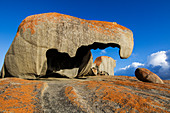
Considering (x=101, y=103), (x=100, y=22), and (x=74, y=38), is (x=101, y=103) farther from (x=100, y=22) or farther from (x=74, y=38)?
(x=100, y=22)

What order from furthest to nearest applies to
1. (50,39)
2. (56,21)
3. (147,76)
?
(56,21) → (50,39) → (147,76)

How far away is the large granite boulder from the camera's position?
200 inches

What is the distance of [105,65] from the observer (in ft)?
52.4

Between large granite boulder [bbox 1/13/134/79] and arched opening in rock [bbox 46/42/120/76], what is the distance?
1.54ft

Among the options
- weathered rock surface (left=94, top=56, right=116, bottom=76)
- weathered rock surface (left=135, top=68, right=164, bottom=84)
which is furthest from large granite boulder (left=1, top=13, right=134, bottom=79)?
weathered rock surface (left=94, top=56, right=116, bottom=76)

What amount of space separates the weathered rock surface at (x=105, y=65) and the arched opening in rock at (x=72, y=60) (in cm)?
722

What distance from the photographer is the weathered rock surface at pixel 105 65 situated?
49.9 feet

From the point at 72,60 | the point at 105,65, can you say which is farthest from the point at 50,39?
the point at 105,65

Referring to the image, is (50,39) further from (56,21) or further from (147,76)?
(147,76)

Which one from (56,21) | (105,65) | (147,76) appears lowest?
(147,76)

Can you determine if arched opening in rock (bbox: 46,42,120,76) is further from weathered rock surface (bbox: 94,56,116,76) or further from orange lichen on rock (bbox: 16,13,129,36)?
weathered rock surface (bbox: 94,56,116,76)

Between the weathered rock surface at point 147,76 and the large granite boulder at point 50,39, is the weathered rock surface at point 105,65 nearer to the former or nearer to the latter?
the weathered rock surface at point 147,76

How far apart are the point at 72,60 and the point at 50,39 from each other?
2.53m

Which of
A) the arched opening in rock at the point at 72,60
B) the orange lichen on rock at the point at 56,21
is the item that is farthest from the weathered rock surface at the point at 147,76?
the orange lichen on rock at the point at 56,21
